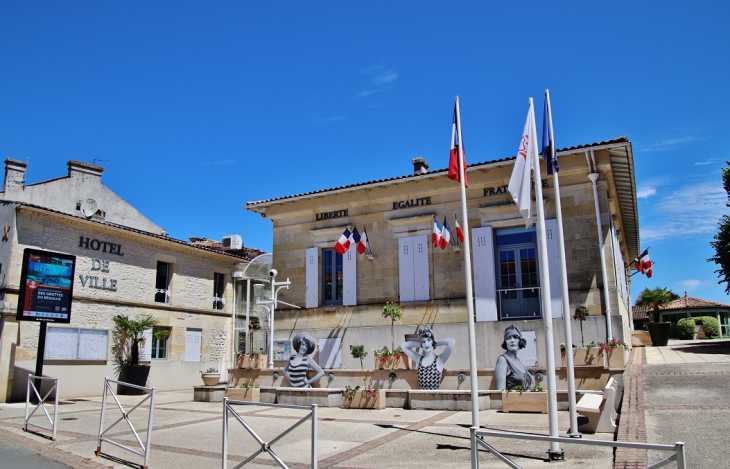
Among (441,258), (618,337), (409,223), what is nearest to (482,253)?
(441,258)

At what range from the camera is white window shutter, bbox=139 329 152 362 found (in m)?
19.4

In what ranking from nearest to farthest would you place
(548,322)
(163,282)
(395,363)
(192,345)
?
(548,322), (395,363), (163,282), (192,345)

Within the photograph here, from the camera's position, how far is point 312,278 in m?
17.4

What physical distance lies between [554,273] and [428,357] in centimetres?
378

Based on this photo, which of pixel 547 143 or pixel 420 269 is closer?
pixel 547 143

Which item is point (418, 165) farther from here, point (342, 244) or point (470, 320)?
point (470, 320)

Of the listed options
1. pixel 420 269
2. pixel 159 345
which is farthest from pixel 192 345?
pixel 420 269

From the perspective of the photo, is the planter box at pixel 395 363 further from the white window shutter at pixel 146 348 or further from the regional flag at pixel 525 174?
the white window shutter at pixel 146 348

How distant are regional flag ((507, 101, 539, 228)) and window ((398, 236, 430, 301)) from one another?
8.03 meters

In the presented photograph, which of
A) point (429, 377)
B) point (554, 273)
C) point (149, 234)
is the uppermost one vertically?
point (149, 234)

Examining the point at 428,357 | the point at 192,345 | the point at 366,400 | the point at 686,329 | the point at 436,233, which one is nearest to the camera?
the point at 366,400

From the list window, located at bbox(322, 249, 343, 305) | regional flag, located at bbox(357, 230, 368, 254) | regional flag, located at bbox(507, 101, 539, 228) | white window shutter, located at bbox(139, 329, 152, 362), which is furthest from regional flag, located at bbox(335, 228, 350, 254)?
regional flag, located at bbox(507, 101, 539, 228)

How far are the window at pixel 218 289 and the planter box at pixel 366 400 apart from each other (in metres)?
12.7

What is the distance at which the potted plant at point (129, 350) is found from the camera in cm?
1830
